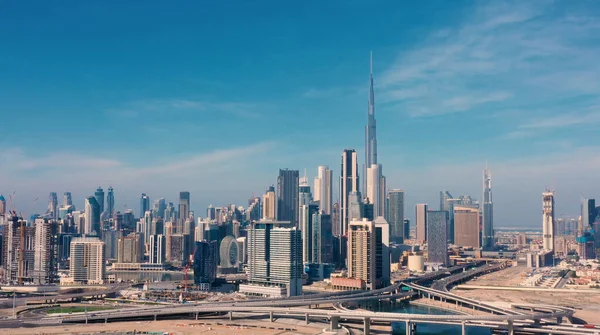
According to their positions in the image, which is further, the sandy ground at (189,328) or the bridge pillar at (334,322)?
the bridge pillar at (334,322)

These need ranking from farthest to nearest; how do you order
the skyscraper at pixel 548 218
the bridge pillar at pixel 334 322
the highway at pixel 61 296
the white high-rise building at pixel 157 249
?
the skyscraper at pixel 548 218
the white high-rise building at pixel 157 249
the highway at pixel 61 296
the bridge pillar at pixel 334 322

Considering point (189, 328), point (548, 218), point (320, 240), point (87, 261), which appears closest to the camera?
point (189, 328)

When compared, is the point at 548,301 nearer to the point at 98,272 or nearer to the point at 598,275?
the point at 598,275

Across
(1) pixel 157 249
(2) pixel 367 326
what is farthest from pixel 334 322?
(1) pixel 157 249

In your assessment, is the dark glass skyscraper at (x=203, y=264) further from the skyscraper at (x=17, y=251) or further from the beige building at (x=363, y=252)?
the skyscraper at (x=17, y=251)

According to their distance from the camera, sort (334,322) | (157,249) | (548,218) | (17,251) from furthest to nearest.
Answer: (548,218) < (157,249) < (17,251) < (334,322)

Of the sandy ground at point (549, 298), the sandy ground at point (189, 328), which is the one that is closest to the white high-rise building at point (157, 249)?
the sandy ground at point (549, 298)

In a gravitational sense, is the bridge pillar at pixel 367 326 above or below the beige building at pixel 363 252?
below

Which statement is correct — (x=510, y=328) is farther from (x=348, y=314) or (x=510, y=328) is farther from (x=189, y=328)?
(x=189, y=328)
